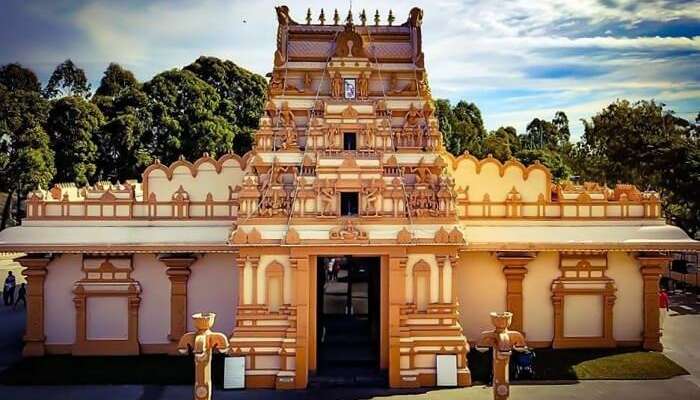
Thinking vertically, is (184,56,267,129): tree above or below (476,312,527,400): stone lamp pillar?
above

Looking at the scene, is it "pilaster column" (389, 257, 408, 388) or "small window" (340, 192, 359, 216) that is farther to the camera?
"small window" (340, 192, 359, 216)

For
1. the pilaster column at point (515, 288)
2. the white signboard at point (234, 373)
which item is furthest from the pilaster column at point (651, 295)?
the white signboard at point (234, 373)

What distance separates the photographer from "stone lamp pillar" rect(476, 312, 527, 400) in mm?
13156

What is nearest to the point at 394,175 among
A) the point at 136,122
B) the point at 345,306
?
the point at 345,306

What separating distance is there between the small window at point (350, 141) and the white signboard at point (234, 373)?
6145 mm

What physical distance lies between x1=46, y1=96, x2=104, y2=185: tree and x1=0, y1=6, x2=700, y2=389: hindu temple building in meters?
18.8

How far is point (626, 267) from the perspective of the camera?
19.0 m

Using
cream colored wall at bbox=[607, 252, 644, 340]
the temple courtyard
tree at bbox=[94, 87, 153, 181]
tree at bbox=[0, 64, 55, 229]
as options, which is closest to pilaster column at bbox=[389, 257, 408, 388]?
the temple courtyard

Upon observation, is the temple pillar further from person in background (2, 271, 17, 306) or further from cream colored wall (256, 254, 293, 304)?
person in background (2, 271, 17, 306)

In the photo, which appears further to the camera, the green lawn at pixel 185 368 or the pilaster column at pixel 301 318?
the green lawn at pixel 185 368

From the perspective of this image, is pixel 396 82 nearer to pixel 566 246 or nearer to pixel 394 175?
pixel 394 175

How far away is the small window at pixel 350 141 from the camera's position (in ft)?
55.9

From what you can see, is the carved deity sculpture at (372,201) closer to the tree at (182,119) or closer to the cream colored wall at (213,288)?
the cream colored wall at (213,288)

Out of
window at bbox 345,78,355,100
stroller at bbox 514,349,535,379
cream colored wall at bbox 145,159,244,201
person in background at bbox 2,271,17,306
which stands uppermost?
window at bbox 345,78,355,100
